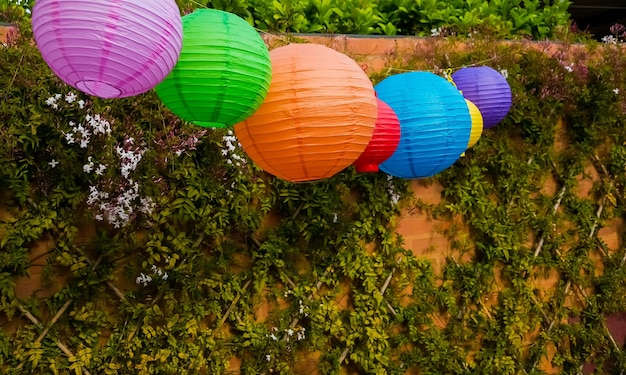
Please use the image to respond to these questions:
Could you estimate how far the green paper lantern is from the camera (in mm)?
1240

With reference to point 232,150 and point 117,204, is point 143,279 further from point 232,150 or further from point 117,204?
point 232,150

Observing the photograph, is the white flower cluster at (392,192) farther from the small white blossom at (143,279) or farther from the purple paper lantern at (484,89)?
the small white blossom at (143,279)

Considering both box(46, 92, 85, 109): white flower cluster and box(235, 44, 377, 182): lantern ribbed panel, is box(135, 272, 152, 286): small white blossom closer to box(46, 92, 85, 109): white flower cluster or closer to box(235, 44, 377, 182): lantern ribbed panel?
box(46, 92, 85, 109): white flower cluster

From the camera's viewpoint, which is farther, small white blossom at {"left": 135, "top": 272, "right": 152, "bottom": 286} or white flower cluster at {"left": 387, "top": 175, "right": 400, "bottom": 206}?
white flower cluster at {"left": 387, "top": 175, "right": 400, "bottom": 206}

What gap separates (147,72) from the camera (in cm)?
109

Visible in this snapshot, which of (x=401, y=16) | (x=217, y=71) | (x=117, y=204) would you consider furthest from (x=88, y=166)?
(x=401, y=16)

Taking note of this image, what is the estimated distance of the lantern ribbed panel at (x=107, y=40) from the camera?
0.99 meters

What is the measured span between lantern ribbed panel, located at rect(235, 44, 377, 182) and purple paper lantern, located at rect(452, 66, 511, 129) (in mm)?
1068

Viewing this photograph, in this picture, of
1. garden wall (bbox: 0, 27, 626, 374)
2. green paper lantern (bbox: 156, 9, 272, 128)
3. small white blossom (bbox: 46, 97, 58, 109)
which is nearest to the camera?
green paper lantern (bbox: 156, 9, 272, 128)

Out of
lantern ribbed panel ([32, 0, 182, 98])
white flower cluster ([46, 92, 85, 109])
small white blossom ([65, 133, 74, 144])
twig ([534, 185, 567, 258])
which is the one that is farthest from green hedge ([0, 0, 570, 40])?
lantern ribbed panel ([32, 0, 182, 98])

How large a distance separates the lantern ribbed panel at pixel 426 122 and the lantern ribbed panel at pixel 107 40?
2.97 ft

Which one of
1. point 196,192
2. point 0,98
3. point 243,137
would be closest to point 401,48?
point 196,192

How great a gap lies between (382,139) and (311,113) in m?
0.38

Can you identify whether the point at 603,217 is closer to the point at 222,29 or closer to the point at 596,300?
the point at 596,300
